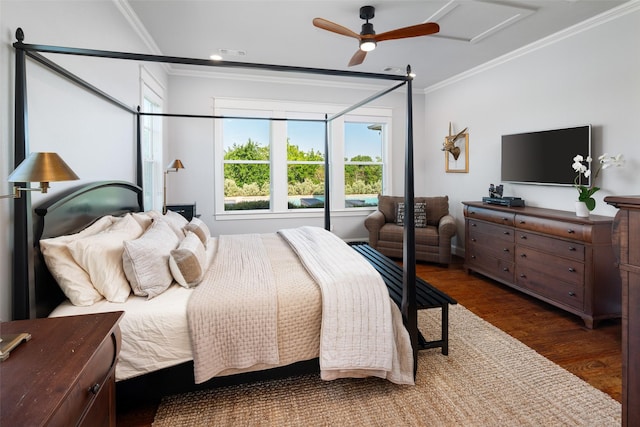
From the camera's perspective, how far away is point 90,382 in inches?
40.6

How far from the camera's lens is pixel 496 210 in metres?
3.81

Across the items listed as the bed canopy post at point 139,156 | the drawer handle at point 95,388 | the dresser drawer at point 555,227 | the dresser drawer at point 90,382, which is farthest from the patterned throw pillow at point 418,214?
the drawer handle at point 95,388

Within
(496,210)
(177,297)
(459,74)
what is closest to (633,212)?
(177,297)

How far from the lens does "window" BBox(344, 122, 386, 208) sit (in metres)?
5.71

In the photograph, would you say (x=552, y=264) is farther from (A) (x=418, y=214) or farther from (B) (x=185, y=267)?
(B) (x=185, y=267)

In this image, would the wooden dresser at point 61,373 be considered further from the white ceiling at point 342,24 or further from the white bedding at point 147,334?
the white ceiling at point 342,24

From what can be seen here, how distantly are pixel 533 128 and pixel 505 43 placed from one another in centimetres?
102

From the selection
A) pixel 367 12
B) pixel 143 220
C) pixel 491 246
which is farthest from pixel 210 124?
pixel 491 246

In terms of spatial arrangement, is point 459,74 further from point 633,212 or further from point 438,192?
point 633,212

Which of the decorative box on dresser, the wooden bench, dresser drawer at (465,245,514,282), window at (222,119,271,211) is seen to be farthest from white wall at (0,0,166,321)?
dresser drawer at (465,245,514,282)

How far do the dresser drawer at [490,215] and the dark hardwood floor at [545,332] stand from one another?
2.52 feet

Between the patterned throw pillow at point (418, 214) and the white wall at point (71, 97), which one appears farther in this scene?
the patterned throw pillow at point (418, 214)

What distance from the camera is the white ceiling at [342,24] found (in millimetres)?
2891

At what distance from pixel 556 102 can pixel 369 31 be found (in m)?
2.31
